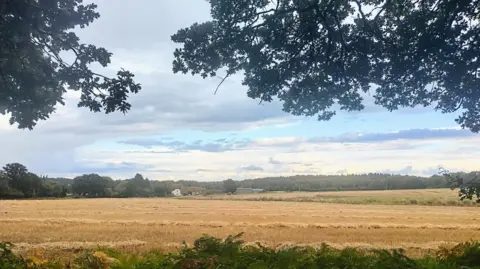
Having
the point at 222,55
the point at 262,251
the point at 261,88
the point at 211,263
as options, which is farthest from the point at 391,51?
the point at 211,263

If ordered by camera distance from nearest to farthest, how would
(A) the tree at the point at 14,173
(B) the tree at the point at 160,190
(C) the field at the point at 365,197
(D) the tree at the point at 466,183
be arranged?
(D) the tree at the point at 466,183, (A) the tree at the point at 14,173, (C) the field at the point at 365,197, (B) the tree at the point at 160,190

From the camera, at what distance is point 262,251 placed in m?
4.52

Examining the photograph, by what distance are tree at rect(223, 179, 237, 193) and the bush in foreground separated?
145 feet

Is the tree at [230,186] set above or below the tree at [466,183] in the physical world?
above

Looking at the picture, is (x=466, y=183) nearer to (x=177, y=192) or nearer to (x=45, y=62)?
(x=45, y=62)

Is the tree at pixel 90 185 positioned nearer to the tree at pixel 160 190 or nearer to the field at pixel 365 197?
the tree at pixel 160 190

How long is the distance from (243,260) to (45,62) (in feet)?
19.2

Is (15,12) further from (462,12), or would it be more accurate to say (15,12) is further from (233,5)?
(462,12)

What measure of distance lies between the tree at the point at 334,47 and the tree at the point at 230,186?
4133 centimetres

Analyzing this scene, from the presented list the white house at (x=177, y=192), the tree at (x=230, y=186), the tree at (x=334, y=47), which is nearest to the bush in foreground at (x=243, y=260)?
the tree at (x=334, y=47)

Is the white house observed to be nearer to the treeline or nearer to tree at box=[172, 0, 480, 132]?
the treeline

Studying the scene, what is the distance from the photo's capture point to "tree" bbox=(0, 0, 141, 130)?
7.28m

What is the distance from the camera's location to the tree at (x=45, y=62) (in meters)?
7.28

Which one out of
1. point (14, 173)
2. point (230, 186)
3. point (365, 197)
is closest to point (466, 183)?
point (14, 173)
